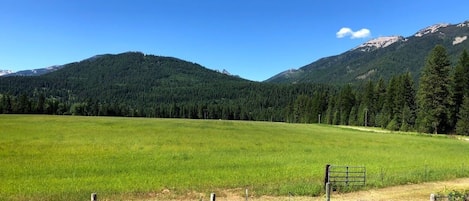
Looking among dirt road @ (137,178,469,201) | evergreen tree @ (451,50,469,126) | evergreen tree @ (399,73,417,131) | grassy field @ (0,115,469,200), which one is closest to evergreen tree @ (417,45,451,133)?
evergreen tree @ (451,50,469,126)

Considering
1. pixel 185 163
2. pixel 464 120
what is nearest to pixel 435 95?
pixel 464 120

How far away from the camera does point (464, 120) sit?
9550 centimetres

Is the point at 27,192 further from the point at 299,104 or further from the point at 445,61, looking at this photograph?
the point at 299,104

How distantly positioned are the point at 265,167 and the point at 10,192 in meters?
21.9

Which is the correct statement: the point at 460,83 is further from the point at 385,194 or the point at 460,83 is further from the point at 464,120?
the point at 385,194

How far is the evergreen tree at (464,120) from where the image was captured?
95.1 metres

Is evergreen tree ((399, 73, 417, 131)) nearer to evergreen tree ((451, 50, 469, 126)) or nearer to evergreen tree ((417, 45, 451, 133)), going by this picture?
evergreen tree ((417, 45, 451, 133))

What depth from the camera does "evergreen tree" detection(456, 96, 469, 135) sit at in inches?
3745

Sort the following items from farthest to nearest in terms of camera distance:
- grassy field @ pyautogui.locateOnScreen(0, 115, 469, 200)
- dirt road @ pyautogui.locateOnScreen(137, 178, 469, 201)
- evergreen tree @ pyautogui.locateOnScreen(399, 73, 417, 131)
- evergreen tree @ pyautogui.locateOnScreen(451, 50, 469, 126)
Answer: evergreen tree @ pyautogui.locateOnScreen(399, 73, 417, 131), evergreen tree @ pyautogui.locateOnScreen(451, 50, 469, 126), grassy field @ pyautogui.locateOnScreen(0, 115, 469, 200), dirt road @ pyautogui.locateOnScreen(137, 178, 469, 201)

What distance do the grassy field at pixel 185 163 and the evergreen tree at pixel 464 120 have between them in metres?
29.0

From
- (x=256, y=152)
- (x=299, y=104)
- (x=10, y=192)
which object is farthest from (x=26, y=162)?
(x=299, y=104)

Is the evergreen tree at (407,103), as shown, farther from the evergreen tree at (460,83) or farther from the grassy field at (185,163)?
the grassy field at (185,163)

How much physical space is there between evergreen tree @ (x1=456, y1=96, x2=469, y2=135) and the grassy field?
28992 millimetres

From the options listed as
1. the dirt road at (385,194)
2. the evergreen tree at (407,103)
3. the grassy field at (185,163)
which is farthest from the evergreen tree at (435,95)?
the dirt road at (385,194)
